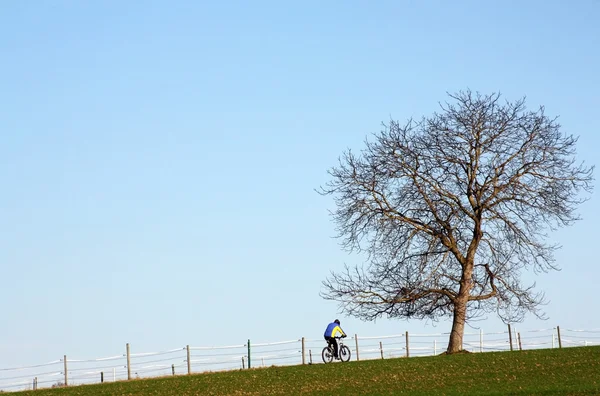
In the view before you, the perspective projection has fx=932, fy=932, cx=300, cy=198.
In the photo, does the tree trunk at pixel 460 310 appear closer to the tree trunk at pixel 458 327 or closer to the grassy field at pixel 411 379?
the tree trunk at pixel 458 327

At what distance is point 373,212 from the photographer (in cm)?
4594

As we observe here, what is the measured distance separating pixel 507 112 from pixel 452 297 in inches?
375

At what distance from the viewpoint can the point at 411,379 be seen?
34031 mm

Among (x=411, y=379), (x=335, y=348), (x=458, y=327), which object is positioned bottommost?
(x=411, y=379)

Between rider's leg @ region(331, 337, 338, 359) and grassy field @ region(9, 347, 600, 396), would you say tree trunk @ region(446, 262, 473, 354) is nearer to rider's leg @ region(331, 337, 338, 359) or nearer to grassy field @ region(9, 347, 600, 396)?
grassy field @ region(9, 347, 600, 396)

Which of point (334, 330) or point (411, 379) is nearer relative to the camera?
point (411, 379)

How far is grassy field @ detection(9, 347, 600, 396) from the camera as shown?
101 ft

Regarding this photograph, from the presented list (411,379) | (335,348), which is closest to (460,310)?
(335,348)

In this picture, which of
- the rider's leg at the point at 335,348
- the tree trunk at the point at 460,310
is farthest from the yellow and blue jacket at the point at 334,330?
the tree trunk at the point at 460,310

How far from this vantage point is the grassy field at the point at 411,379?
30.9 m

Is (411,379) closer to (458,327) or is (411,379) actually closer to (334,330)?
(334,330)

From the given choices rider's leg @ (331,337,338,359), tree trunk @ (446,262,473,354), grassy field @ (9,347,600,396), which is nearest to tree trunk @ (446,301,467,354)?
tree trunk @ (446,262,473,354)

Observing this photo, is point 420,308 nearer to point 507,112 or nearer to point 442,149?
point 442,149

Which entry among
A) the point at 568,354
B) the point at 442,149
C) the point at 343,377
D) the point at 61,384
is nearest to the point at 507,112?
the point at 442,149
